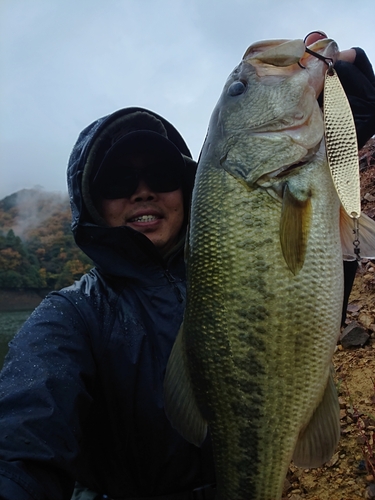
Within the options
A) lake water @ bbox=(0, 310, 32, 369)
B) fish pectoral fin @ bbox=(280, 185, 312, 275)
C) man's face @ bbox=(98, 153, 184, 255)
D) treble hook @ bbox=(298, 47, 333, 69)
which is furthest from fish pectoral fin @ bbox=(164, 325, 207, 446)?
lake water @ bbox=(0, 310, 32, 369)

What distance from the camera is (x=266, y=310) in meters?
1.59

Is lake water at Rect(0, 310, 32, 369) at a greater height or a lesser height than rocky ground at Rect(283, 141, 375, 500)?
lesser

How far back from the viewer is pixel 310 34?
6.64ft

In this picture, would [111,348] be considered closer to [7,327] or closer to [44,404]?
[44,404]

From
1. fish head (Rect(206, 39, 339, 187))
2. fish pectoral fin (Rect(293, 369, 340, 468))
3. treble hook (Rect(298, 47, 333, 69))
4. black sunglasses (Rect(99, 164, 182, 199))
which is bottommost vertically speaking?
fish pectoral fin (Rect(293, 369, 340, 468))

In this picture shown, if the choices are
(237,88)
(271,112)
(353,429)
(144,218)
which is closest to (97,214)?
(144,218)

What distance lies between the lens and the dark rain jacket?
1560 millimetres

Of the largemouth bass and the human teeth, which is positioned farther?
the human teeth

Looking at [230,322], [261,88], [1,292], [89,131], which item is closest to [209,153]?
[261,88]

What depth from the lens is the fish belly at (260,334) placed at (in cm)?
158

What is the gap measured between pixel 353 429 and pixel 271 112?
2962 millimetres

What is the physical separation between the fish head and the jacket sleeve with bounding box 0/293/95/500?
3.59 ft

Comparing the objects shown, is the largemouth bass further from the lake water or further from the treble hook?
the lake water

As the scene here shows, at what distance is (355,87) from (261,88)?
24.6 inches
